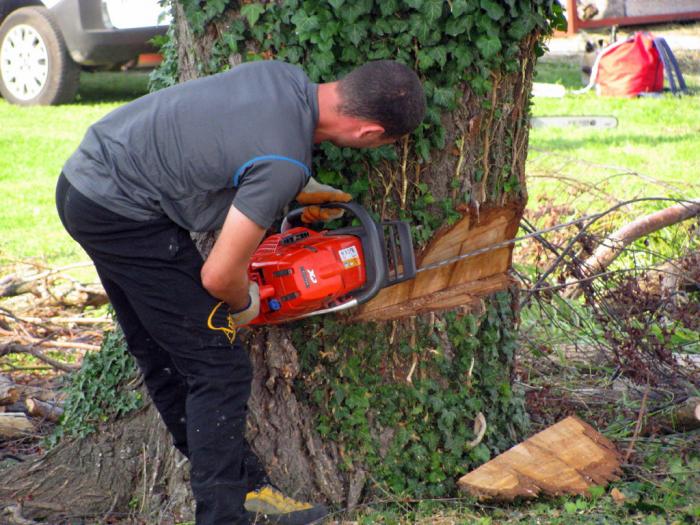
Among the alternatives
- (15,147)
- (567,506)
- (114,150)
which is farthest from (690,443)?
(15,147)

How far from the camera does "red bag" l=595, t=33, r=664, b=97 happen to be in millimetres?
11320

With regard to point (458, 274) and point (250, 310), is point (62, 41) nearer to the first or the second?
point (458, 274)

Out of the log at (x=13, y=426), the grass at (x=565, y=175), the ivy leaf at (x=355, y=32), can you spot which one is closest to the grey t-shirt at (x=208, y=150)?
the ivy leaf at (x=355, y=32)

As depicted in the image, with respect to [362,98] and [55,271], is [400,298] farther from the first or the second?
[55,271]

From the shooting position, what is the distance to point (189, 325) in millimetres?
3115

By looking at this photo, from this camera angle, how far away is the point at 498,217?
3672mm

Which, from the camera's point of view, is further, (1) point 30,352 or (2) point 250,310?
(1) point 30,352

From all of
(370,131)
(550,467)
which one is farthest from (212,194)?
(550,467)

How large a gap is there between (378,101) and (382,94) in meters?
0.03

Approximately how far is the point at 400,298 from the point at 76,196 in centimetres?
130

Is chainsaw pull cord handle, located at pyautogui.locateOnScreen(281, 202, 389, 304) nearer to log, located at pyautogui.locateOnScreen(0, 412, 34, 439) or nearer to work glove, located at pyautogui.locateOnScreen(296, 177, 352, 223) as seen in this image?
work glove, located at pyautogui.locateOnScreen(296, 177, 352, 223)

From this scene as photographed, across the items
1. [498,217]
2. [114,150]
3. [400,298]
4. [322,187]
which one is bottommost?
[400,298]

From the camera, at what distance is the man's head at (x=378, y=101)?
2949 millimetres

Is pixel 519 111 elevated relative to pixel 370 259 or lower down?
elevated
